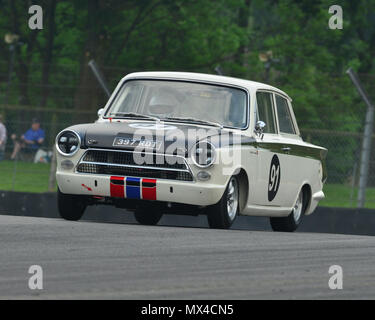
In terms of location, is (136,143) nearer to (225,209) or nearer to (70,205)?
(225,209)

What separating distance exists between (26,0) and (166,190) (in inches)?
1034

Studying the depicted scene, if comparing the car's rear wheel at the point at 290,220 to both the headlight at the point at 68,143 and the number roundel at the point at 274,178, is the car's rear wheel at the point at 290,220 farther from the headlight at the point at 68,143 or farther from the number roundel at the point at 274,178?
the headlight at the point at 68,143

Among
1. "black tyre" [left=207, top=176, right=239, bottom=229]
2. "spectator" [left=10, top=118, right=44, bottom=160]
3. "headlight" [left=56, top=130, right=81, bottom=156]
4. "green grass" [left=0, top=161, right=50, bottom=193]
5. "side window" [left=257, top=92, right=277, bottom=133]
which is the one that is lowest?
"black tyre" [left=207, top=176, right=239, bottom=229]

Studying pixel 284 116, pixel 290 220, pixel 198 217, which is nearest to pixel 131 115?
pixel 284 116

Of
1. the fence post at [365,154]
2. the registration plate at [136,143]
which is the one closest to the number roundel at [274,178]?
the registration plate at [136,143]

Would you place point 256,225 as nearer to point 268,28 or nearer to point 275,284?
point 275,284

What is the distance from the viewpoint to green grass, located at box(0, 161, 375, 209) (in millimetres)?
16572

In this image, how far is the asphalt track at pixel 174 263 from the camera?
5965 millimetres

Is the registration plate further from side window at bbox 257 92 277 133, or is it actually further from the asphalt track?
side window at bbox 257 92 277 133

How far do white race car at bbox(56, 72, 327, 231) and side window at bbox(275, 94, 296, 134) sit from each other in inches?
3.1

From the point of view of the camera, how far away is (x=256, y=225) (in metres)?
Result: 14.4

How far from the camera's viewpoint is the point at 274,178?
463 inches

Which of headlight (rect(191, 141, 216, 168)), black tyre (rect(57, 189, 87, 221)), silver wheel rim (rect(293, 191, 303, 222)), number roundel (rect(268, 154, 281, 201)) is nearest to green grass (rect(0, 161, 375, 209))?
silver wheel rim (rect(293, 191, 303, 222))
